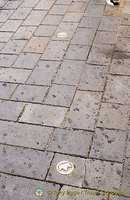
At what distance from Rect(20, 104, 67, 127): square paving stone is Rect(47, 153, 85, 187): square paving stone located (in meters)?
0.61

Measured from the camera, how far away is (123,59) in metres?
4.81

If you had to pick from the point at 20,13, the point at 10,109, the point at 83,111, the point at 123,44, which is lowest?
the point at 123,44

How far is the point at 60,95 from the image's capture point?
415 cm

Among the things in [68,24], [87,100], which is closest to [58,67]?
[87,100]

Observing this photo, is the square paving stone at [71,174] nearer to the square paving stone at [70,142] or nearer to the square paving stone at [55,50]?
the square paving stone at [70,142]

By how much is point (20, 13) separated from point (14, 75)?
2823 mm

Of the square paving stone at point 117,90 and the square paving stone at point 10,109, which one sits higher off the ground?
the square paving stone at point 10,109

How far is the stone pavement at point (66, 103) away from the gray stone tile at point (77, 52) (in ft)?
0.07

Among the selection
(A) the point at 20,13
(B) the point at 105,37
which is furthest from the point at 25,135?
(A) the point at 20,13

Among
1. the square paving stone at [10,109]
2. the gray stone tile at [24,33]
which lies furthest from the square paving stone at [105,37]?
the square paving stone at [10,109]

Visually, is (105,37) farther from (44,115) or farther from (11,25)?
(44,115)

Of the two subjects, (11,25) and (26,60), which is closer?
(26,60)

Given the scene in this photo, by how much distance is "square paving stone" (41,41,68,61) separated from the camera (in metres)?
5.04

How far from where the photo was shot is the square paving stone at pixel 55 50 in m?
Answer: 5.04
